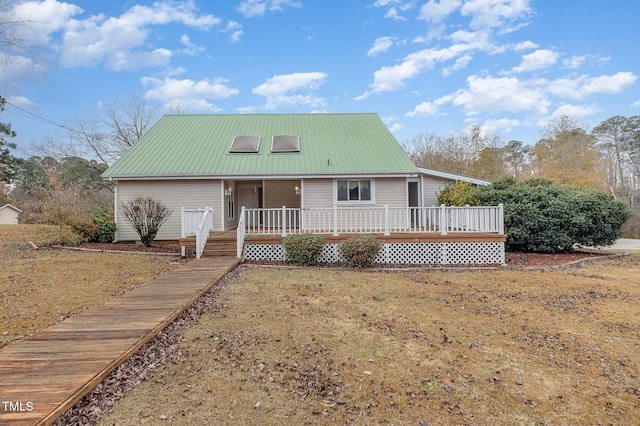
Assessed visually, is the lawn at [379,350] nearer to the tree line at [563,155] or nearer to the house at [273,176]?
the house at [273,176]

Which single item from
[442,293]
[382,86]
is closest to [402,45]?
[382,86]

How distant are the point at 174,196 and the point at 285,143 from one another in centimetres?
532

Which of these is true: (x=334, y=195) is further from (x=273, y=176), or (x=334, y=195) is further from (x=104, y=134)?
(x=104, y=134)

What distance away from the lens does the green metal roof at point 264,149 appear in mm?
12508

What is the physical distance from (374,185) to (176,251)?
26.9 feet

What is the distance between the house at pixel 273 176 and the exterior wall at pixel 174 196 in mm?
39

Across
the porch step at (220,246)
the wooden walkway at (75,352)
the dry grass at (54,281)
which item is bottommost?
the wooden walkway at (75,352)

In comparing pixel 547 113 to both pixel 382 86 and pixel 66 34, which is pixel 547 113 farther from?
pixel 66 34

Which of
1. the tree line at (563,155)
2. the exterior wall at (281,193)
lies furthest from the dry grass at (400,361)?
the tree line at (563,155)

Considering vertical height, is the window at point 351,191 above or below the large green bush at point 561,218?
above

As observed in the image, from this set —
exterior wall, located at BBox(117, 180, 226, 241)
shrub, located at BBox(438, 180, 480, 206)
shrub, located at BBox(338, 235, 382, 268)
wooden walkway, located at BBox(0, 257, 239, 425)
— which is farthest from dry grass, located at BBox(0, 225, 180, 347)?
shrub, located at BBox(438, 180, 480, 206)

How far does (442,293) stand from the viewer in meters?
6.86

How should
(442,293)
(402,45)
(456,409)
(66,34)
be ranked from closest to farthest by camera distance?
(456,409), (442,293), (66,34), (402,45)

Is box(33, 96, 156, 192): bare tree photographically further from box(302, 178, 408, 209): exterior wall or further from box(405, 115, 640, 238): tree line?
box(405, 115, 640, 238): tree line
